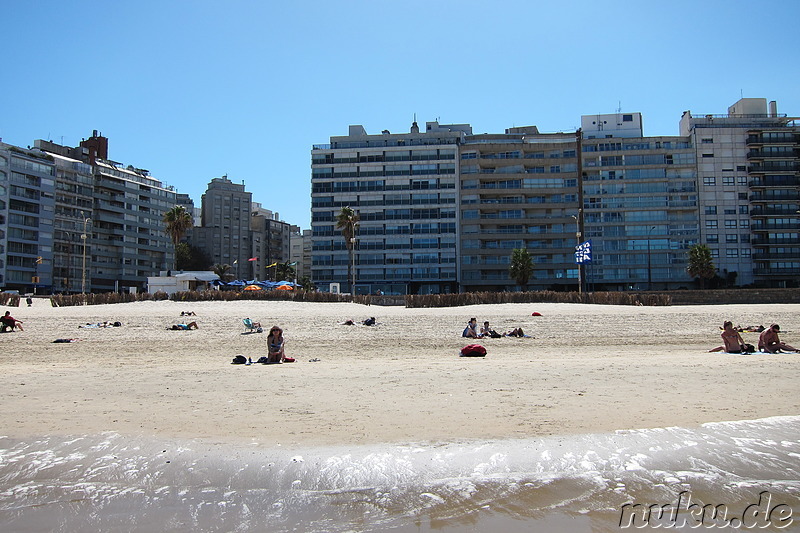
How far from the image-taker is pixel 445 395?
10.9 meters

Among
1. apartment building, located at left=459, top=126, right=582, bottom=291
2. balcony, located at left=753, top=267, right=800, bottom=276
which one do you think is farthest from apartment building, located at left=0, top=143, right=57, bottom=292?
balcony, located at left=753, top=267, right=800, bottom=276

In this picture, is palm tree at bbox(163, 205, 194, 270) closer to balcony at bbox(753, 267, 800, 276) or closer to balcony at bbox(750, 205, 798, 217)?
balcony at bbox(750, 205, 798, 217)

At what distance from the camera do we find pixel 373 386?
39.1 feet

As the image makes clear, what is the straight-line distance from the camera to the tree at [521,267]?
78.6 meters

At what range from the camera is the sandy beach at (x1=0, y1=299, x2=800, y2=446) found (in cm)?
873

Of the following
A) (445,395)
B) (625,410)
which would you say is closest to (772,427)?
(625,410)

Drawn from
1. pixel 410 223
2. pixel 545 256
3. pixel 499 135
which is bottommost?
pixel 545 256

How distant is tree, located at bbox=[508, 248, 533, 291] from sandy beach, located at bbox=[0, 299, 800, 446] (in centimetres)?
5398

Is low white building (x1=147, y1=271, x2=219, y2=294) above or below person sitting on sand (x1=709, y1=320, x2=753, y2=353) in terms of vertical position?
above

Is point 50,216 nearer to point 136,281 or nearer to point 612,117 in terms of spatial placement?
point 136,281

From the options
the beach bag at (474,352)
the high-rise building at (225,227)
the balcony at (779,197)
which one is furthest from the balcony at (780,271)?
the high-rise building at (225,227)

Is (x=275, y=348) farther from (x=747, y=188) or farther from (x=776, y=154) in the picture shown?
(x=776, y=154)

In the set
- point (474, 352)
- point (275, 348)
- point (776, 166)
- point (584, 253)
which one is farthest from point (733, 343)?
point (776, 166)

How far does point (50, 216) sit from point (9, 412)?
336ft
